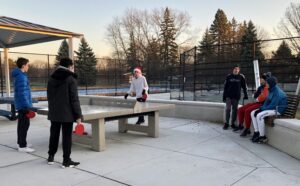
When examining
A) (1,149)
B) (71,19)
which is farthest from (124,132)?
(71,19)

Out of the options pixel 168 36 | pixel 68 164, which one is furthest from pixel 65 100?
pixel 168 36

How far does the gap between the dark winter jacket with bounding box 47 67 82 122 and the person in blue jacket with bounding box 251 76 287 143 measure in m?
3.48

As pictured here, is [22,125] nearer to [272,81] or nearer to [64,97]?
[64,97]

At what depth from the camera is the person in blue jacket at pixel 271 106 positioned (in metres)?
5.73

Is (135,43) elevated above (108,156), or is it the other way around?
(135,43)

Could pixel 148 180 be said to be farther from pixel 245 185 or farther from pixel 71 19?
pixel 71 19

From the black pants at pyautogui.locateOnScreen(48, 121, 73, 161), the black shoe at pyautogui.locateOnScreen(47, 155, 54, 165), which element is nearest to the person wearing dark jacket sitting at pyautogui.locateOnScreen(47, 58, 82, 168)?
the black pants at pyautogui.locateOnScreen(48, 121, 73, 161)

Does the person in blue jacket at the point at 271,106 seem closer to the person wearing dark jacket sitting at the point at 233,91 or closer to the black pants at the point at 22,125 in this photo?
the person wearing dark jacket sitting at the point at 233,91

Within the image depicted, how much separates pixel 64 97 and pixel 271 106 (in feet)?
12.6

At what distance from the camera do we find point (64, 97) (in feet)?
14.3

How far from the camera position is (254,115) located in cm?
600

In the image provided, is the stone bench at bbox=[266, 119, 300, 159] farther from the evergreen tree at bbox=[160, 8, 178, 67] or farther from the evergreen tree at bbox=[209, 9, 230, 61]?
the evergreen tree at bbox=[209, 9, 230, 61]

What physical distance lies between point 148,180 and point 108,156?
4.43ft

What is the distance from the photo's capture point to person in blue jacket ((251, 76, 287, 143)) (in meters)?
5.73
